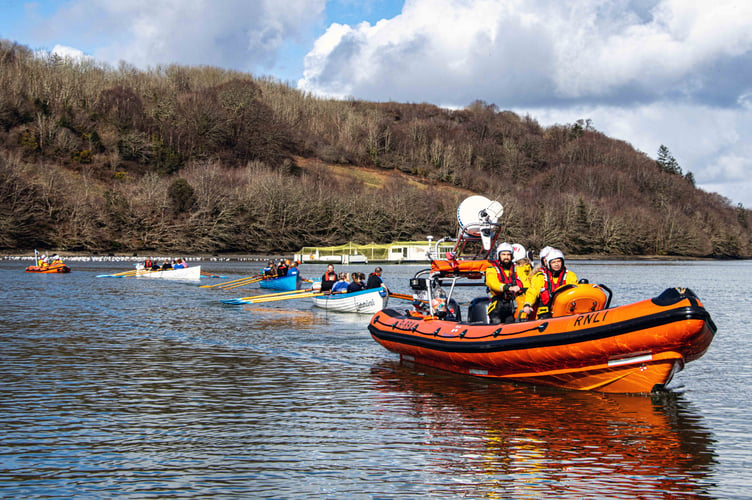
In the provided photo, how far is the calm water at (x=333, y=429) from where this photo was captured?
28.5ft

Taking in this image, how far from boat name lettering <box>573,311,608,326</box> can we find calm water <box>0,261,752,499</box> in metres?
1.48

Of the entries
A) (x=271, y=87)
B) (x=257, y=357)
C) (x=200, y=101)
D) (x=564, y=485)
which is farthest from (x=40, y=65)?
(x=564, y=485)

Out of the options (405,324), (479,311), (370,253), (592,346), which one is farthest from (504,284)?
(370,253)

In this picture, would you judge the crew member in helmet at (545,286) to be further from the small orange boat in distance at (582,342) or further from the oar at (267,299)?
the oar at (267,299)

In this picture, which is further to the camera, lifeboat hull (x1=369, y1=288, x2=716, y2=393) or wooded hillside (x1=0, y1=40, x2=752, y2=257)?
wooded hillside (x1=0, y1=40, x2=752, y2=257)

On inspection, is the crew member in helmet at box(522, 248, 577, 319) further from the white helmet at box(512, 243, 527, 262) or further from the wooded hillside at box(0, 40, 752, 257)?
the wooded hillside at box(0, 40, 752, 257)

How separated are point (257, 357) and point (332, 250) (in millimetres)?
94201

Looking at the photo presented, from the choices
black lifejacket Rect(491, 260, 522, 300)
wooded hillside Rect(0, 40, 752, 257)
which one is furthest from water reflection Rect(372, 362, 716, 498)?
wooded hillside Rect(0, 40, 752, 257)

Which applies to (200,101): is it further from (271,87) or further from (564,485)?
(564,485)

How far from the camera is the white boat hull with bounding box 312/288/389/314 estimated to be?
2831cm

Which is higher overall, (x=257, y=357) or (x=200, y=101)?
(x=200, y=101)

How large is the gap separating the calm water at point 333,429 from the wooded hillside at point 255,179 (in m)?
90.2

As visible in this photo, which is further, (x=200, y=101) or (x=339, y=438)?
(x=200, y=101)

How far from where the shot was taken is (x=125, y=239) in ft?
347
